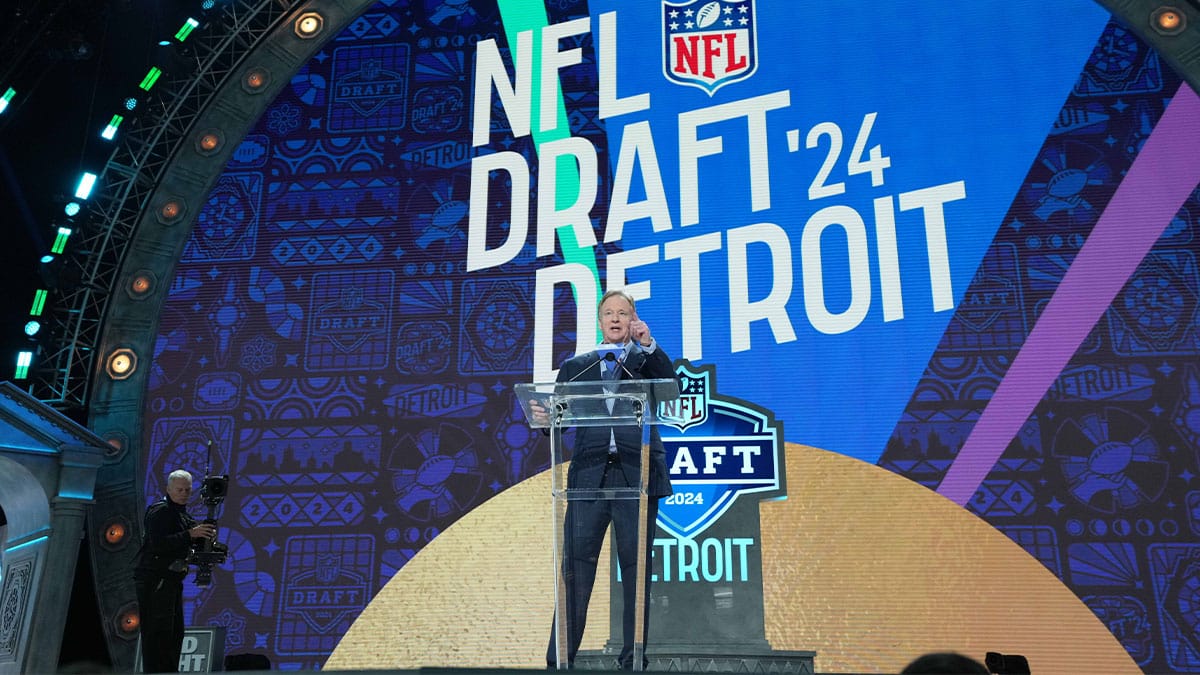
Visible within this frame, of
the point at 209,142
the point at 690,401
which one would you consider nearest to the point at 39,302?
the point at 209,142

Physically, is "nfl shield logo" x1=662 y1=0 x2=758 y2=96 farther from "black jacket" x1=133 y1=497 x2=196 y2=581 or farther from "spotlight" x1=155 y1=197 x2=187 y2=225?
"black jacket" x1=133 y1=497 x2=196 y2=581

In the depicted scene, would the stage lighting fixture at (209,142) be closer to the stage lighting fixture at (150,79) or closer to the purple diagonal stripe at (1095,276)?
the stage lighting fixture at (150,79)

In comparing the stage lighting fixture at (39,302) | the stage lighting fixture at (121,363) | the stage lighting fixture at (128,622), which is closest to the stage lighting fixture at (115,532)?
the stage lighting fixture at (128,622)

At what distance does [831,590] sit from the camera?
4.88m

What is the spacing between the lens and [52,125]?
585cm

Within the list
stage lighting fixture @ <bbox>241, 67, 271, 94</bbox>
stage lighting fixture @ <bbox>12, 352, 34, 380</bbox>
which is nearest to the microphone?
stage lighting fixture @ <bbox>12, 352, 34, 380</bbox>

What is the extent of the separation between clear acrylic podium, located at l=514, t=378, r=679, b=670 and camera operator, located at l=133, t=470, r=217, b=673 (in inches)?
67.0

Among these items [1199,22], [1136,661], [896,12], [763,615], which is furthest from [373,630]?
[1199,22]

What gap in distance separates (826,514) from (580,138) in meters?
2.31

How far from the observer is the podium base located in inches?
171

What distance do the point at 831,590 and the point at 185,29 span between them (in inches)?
181

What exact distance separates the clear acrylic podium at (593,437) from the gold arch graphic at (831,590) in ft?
6.19

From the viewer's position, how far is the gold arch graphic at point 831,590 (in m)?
4.75

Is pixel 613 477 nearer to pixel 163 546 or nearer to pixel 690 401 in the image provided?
pixel 163 546
